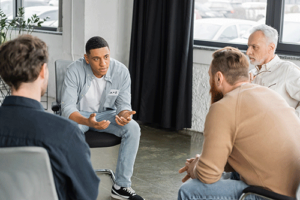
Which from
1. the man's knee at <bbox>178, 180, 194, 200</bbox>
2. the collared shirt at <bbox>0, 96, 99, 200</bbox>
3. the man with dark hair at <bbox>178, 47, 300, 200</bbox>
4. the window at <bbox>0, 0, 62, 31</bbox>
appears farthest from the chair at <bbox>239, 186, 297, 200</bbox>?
the window at <bbox>0, 0, 62, 31</bbox>

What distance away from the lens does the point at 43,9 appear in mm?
5949

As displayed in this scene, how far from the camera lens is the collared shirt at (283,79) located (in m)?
2.43

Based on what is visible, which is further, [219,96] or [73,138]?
[219,96]

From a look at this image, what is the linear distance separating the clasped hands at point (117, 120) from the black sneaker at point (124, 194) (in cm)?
48

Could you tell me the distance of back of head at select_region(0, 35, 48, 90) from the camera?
1.18 meters

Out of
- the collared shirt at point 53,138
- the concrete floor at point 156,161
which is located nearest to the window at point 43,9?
the concrete floor at point 156,161

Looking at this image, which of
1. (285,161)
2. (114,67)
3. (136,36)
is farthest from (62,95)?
(136,36)

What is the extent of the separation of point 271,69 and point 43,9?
4.56m

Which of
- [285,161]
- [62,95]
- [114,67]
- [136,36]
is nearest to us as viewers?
[285,161]

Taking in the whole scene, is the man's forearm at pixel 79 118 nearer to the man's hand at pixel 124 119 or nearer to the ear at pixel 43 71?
the man's hand at pixel 124 119

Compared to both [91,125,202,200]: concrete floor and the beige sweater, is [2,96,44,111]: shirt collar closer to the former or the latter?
the beige sweater

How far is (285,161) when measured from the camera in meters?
1.50

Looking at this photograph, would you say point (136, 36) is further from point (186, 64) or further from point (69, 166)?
point (69, 166)

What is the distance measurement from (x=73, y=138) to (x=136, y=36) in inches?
132
